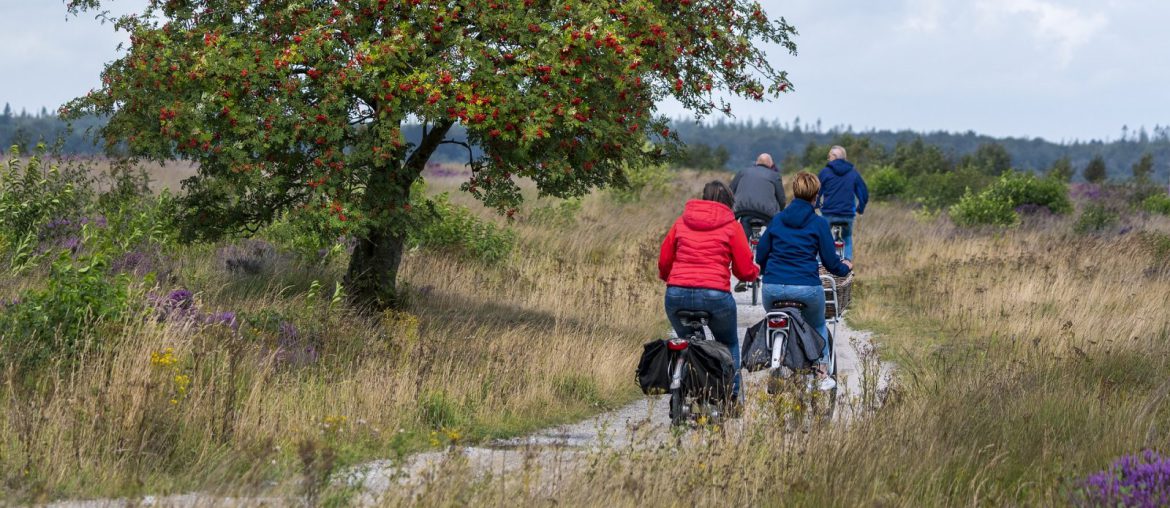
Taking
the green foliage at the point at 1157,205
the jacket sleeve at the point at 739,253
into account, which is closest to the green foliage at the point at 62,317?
the jacket sleeve at the point at 739,253

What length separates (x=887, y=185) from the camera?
38.5m

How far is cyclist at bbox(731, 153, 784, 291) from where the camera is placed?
1414 cm

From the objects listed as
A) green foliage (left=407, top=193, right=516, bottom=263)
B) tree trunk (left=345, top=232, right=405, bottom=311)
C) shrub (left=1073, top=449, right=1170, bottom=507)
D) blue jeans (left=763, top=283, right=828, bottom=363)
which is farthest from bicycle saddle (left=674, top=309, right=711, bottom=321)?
green foliage (left=407, top=193, right=516, bottom=263)

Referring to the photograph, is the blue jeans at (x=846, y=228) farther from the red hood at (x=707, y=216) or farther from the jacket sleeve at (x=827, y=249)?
the red hood at (x=707, y=216)

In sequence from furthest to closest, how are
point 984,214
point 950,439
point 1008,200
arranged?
point 1008,200 < point 984,214 < point 950,439

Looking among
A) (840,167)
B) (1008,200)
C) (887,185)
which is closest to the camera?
(840,167)

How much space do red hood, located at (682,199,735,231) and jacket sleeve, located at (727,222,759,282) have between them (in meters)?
0.07

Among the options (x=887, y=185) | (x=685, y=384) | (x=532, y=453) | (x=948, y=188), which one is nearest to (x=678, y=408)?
(x=685, y=384)

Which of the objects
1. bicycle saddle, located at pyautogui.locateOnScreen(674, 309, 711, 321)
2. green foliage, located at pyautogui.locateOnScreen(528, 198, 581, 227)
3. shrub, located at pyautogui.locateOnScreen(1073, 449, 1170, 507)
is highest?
bicycle saddle, located at pyautogui.locateOnScreen(674, 309, 711, 321)

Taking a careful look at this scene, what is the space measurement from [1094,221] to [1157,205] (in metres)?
9.20

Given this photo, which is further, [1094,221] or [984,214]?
[984,214]

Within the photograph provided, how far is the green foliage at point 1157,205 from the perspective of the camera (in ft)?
106

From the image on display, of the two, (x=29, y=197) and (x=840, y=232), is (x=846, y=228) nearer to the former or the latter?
(x=840, y=232)

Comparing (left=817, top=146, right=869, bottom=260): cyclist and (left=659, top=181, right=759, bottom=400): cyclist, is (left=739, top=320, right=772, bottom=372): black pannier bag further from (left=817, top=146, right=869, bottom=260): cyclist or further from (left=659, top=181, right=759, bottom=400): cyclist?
(left=817, top=146, right=869, bottom=260): cyclist
